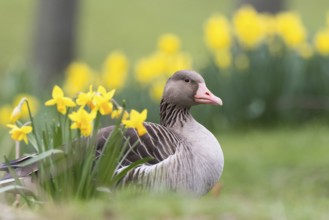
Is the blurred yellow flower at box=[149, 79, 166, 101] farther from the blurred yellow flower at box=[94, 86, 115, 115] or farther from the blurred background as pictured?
the blurred yellow flower at box=[94, 86, 115, 115]

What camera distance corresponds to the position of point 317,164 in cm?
862

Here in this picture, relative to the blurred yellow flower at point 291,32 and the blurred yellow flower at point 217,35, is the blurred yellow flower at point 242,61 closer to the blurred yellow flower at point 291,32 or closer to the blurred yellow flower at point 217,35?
the blurred yellow flower at point 217,35

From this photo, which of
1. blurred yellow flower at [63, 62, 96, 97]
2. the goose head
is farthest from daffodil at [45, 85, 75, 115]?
blurred yellow flower at [63, 62, 96, 97]

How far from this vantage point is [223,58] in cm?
1062

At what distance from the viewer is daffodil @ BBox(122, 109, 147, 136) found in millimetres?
5172

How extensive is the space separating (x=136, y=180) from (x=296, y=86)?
5.51 meters

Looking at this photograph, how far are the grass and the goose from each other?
17 centimetres

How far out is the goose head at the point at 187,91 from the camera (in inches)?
223

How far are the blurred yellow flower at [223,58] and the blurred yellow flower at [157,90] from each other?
675 mm

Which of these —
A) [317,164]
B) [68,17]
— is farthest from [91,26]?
[317,164]

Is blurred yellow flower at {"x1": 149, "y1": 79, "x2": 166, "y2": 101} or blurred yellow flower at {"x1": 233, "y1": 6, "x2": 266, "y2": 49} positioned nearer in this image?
blurred yellow flower at {"x1": 149, "y1": 79, "x2": 166, "y2": 101}

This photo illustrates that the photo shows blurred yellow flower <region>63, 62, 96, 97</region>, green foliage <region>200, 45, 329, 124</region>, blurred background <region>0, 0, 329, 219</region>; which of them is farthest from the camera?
blurred yellow flower <region>63, 62, 96, 97</region>

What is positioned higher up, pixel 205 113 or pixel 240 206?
pixel 240 206

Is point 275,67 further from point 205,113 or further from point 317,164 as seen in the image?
point 317,164
